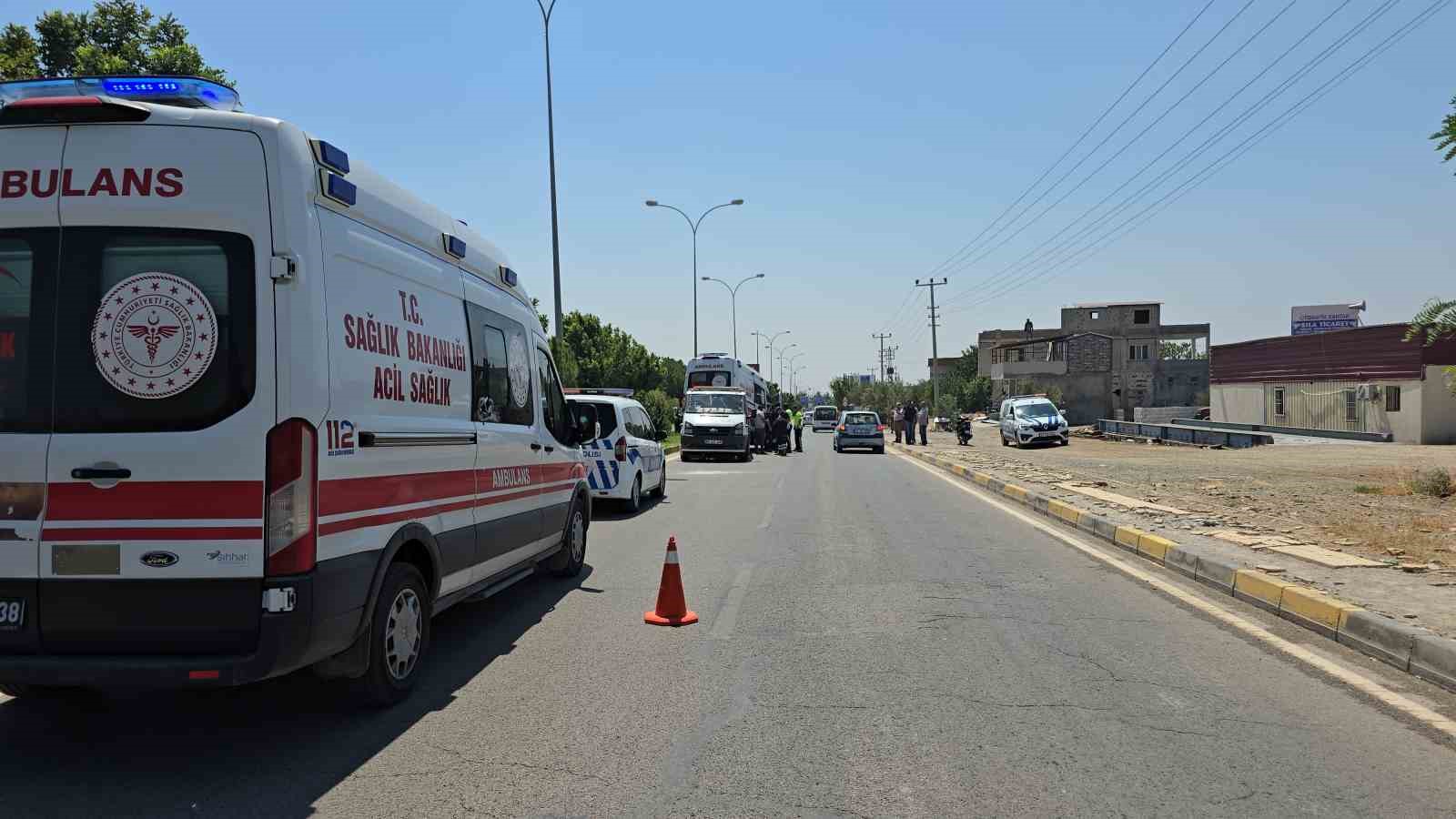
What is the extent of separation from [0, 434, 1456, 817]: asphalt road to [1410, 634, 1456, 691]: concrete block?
0.31m

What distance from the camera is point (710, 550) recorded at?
1073cm

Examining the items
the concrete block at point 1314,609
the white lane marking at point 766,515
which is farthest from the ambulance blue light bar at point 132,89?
the white lane marking at point 766,515

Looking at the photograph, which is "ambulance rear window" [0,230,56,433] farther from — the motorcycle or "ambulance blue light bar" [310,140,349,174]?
the motorcycle

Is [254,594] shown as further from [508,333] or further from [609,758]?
[508,333]

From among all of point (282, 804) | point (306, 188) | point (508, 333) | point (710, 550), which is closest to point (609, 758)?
point (282, 804)

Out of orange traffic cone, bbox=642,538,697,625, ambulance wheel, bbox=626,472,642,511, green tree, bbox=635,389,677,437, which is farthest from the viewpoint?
green tree, bbox=635,389,677,437

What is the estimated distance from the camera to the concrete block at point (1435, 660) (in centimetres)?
547

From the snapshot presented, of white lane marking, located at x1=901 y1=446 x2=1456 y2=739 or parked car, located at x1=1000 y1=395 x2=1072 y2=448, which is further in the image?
parked car, located at x1=1000 y1=395 x2=1072 y2=448

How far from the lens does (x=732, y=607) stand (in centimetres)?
764

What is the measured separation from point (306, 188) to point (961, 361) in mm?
130121

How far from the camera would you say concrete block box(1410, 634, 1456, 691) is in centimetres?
547

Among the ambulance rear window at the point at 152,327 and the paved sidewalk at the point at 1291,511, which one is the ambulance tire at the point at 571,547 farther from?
the paved sidewalk at the point at 1291,511

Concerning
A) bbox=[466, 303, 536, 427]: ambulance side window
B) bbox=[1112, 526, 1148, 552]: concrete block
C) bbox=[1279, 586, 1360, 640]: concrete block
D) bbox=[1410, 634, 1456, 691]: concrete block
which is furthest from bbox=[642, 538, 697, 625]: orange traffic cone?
bbox=[1112, 526, 1148, 552]: concrete block

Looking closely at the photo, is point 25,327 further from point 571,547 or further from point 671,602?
point 571,547
